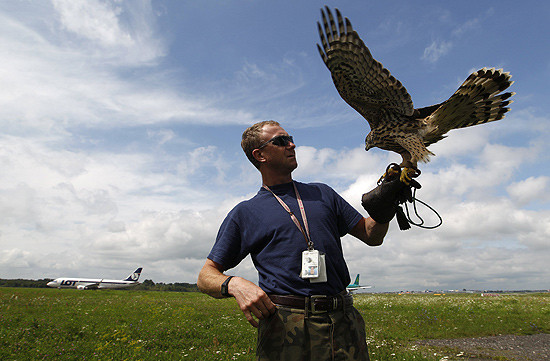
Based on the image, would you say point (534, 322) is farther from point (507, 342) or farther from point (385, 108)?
point (385, 108)

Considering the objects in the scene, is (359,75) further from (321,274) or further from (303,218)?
(321,274)

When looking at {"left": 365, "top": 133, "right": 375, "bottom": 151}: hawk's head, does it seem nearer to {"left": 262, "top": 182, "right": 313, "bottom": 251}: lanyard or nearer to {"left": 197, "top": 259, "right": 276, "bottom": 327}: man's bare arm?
{"left": 262, "top": 182, "right": 313, "bottom": 251}: lanyard

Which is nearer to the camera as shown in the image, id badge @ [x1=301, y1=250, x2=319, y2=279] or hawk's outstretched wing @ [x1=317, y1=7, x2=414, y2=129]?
id badge @ [x1=301, y1=250, x2=319, y2=279]

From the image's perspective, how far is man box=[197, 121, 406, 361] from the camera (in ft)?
6.94

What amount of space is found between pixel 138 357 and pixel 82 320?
576cm

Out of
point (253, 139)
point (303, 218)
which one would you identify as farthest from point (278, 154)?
point (303, 218)

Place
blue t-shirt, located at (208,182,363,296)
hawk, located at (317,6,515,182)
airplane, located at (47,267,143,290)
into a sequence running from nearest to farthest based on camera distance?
blue t-shirt, located at (208,182,363,296), hawk, located at (317,6,515,182), airplane, located at (47,267,143,290)

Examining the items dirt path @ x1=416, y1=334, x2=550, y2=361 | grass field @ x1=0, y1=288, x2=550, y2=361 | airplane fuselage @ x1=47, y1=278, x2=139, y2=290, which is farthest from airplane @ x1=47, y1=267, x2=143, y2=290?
dirt path @ x1=416, y1=334, x2=550, y2=361

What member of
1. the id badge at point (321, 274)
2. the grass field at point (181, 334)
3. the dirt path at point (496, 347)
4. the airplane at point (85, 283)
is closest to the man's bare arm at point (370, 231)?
the id badge at point (321, 274)

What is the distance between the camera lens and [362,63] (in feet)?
12.4

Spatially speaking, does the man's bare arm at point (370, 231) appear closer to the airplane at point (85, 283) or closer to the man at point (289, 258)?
the man at point (289, 258)

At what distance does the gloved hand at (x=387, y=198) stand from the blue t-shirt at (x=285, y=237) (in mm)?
208

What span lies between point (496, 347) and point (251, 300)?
9748 mm

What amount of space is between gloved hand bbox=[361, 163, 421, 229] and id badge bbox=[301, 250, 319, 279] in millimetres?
637
